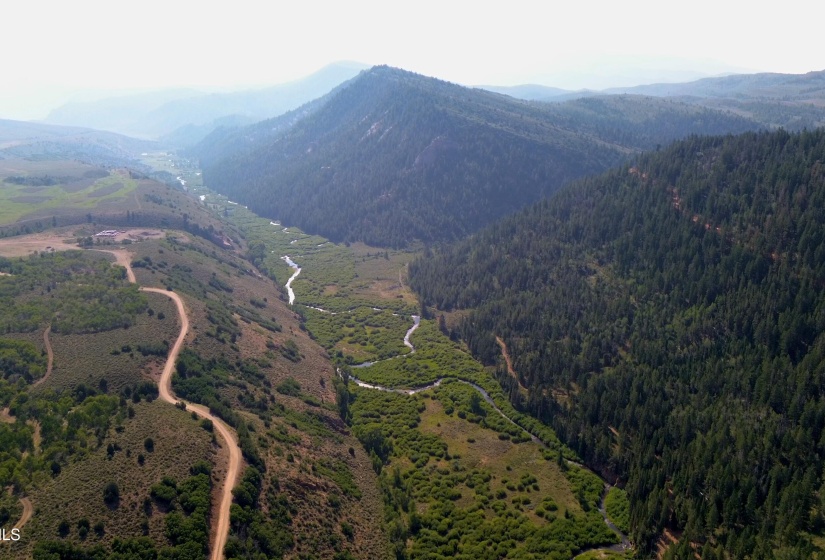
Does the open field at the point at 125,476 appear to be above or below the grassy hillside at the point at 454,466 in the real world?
above

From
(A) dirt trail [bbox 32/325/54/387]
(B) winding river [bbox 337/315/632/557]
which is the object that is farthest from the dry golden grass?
(A) dirt trail [bbox 32/325/54/387]

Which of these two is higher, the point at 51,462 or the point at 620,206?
the point at 620,206

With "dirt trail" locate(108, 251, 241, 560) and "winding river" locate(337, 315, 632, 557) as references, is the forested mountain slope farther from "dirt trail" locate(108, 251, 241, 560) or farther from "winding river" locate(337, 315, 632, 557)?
"dirt trail" locate(108, 251, 241, 560)

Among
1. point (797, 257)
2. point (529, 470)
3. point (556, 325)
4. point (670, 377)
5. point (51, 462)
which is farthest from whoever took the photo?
point (556, 325)

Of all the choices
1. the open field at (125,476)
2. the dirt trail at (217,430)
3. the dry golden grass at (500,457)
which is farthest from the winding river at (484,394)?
the open field at (125,476)

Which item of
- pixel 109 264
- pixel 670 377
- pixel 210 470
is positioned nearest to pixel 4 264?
pixel 109 264

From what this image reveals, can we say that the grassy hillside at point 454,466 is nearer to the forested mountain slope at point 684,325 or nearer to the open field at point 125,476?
the forested mountain slope at point 684,325

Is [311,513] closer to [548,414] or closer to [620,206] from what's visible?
[548,414]

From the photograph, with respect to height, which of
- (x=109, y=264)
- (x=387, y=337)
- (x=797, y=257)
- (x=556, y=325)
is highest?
(x=797, y=257)
